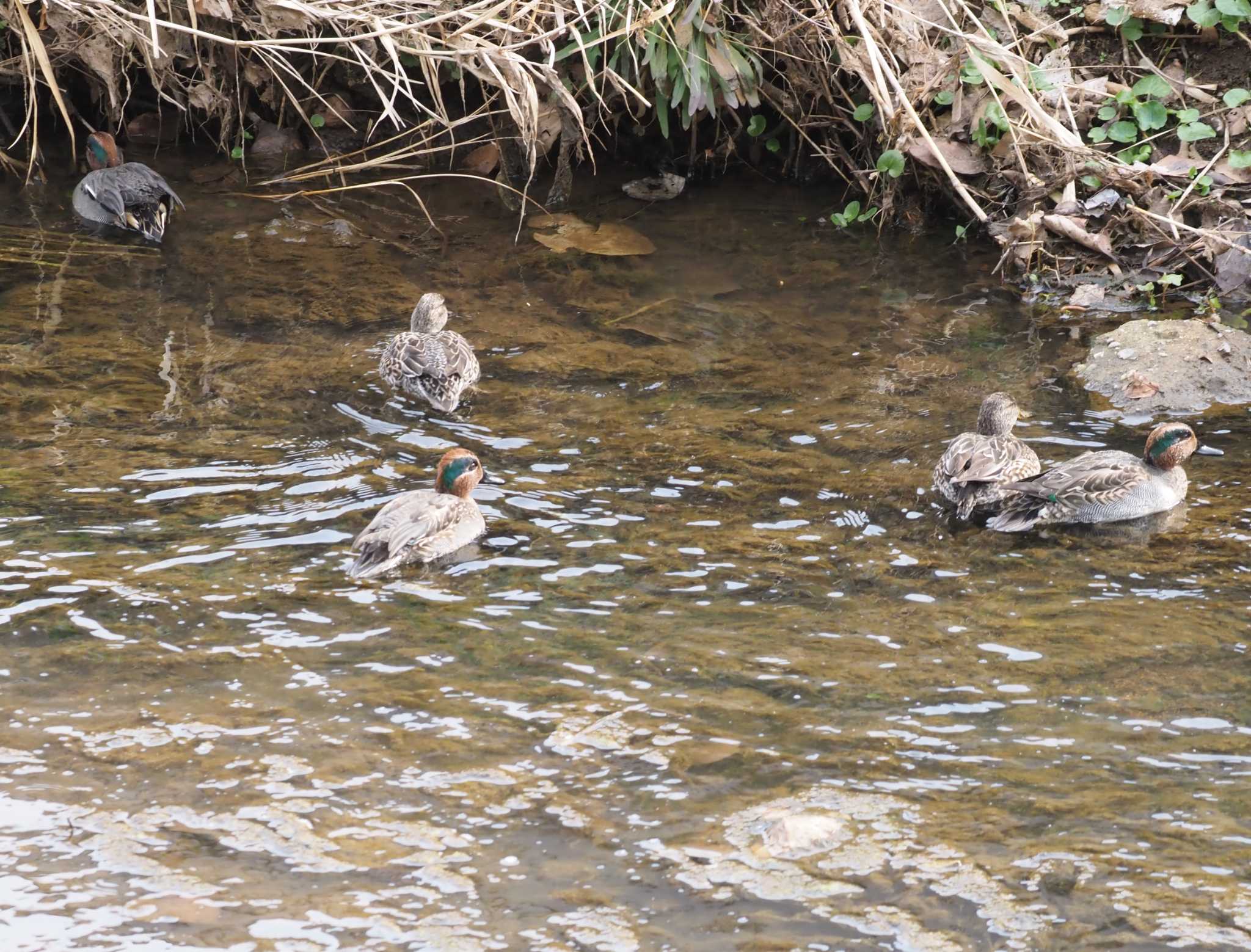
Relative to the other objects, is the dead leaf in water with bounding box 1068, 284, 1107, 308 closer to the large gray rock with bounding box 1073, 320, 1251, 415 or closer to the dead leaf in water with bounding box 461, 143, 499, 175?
the large gray rock with bounding box 1073, 320, 1251, 415

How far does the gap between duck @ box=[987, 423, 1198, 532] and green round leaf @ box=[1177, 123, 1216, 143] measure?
397 cm

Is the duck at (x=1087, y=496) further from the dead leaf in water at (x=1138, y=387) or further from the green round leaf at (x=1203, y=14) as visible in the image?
the green round leaf at (x=1203, y=14)

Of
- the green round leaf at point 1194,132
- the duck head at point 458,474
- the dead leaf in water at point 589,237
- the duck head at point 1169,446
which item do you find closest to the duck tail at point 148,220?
the dead leaf in water at point 589,237

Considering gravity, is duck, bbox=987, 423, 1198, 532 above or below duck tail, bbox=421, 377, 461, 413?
below

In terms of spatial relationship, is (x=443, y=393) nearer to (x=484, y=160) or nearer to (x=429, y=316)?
(x=429, y=316)

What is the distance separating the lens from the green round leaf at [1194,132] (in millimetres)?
9797

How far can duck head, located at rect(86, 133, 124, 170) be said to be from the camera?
1095cm

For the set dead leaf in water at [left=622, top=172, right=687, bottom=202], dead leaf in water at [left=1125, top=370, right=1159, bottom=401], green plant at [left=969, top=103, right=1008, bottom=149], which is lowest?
dead leaf in water at [left=1125, top=370, right=1159, bottom=401]

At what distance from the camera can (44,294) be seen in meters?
9.27

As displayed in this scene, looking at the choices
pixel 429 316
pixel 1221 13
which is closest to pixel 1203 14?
pixel 1221 13

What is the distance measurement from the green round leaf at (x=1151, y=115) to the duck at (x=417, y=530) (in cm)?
612

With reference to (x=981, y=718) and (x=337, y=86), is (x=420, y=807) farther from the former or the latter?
(x=337, y=86)

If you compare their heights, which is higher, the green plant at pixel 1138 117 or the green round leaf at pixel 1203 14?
the green round leaf at pixel 1203 14

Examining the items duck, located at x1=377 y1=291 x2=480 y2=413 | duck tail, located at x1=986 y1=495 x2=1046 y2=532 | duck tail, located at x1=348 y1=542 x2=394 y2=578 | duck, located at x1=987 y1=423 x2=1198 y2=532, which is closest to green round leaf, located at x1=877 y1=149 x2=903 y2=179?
duck, located at x1=377 y1=291 x2=480 y2=413
